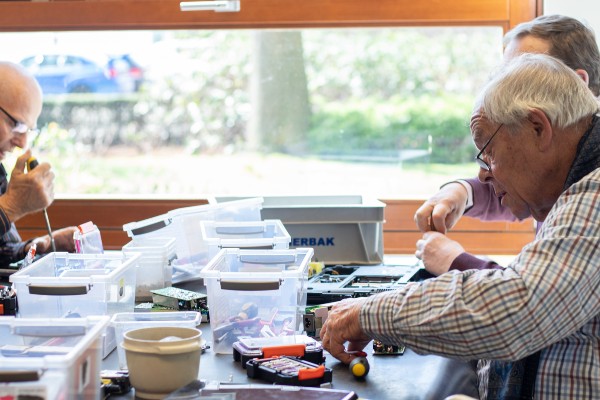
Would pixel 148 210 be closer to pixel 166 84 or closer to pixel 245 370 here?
pixel 166 84

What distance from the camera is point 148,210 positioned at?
3.40 meters

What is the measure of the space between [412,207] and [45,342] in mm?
2213

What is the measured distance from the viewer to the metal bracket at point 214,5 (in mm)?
3258

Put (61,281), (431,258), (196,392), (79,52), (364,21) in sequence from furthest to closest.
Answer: (79,52)
(364,21)
(431,258)
(61,281)
(196,392)

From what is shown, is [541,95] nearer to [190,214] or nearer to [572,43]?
[572,43]

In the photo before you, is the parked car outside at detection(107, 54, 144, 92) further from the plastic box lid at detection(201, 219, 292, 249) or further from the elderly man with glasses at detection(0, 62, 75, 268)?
the plastic box lid at detection(201, 219, 292, 249)

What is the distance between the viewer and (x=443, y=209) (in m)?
2.33

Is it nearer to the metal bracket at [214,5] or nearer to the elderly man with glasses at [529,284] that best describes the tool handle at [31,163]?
the metal bracket at [214,5]

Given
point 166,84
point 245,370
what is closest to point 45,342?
point 245,370

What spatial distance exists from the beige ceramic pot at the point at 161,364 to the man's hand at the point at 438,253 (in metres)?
0.91

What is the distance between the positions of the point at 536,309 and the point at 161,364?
0.61 m

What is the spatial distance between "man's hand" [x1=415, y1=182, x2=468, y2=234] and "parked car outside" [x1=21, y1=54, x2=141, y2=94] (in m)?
1.66

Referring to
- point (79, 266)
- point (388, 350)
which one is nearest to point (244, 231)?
point (79, 266)

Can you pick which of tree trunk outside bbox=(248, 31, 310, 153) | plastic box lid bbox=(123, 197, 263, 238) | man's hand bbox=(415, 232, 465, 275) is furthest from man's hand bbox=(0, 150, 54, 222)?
man's hand bbox=(415, 232, 465, 275)
